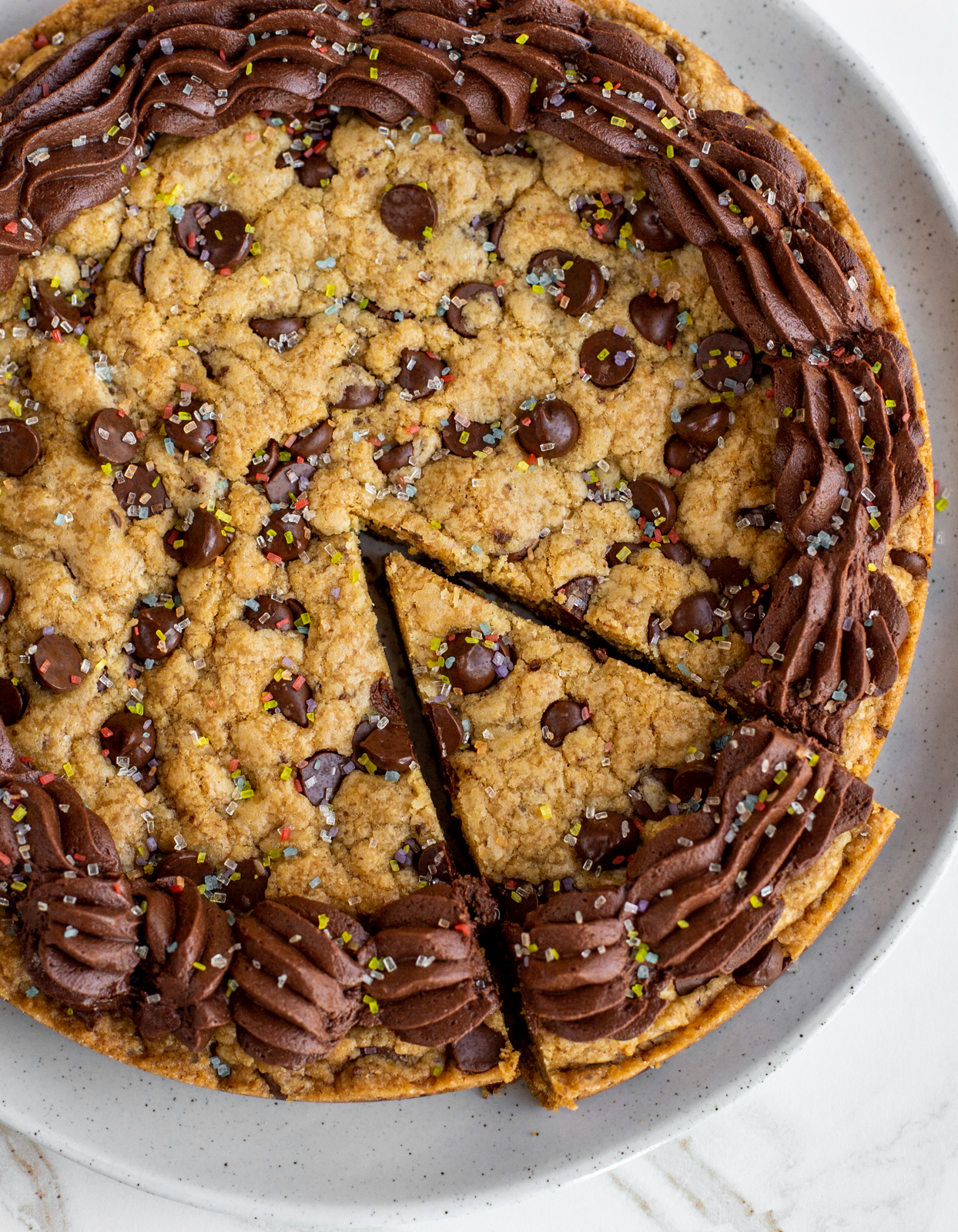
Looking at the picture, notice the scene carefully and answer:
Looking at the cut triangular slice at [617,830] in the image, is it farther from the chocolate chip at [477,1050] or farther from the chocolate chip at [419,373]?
the chocolate chip at [419,373]

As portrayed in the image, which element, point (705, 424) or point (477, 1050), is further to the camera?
point (705, 424)

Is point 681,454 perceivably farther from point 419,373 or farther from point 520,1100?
point 520,1100

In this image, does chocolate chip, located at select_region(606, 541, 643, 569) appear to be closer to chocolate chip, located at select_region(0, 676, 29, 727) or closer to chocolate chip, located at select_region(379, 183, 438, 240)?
chocolate chip, located at select_region(379, 183, 438, 240)

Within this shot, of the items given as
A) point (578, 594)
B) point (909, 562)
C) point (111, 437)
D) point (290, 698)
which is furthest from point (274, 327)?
point (909, 562)

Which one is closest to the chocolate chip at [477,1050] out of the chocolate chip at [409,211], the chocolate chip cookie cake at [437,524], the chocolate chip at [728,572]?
the chocolate chip cookie cake at [437,524]

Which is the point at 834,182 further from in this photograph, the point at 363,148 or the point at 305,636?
the point at 305,636

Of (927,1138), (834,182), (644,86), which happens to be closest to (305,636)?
(644,86)
